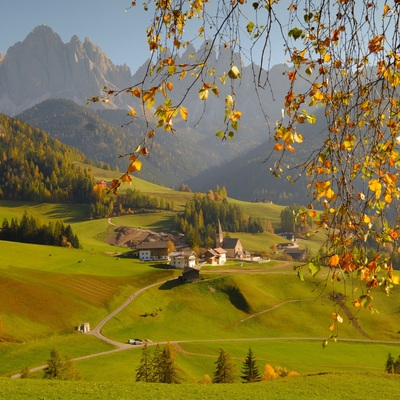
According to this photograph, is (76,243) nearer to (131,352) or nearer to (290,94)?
(131,352)

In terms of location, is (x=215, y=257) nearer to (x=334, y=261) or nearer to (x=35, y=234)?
A: (x=35, y=234)

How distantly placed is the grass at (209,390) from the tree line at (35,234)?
10457 centimetres

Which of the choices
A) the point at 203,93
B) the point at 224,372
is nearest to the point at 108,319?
the point at 224,372

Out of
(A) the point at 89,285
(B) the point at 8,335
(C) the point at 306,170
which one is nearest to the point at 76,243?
(A) the point at 89,285

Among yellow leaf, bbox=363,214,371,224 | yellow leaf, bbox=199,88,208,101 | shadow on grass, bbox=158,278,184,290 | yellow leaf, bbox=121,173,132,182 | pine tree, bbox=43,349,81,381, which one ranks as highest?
yellow leaf, bbox=199,88,208,101

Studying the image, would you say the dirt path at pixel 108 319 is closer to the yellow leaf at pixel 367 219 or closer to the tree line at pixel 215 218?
the yellow leaf at pixel 367 219

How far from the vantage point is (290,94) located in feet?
15.7

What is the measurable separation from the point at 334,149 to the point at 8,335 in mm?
63490

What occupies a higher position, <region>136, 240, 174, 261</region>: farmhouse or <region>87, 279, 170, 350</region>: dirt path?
<region>136, 240, 174, 261</region>: farmhouse

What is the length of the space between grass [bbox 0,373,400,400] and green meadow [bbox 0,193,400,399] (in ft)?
0.27

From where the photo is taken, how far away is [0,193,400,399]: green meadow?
26781 mm

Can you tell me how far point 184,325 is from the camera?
249 feet

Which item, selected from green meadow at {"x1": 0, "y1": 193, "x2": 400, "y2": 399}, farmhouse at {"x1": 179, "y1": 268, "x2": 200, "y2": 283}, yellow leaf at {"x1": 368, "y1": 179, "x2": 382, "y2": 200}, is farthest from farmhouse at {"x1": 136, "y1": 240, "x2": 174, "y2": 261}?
yellow leaf at {"x1": 368, "y1": 179, "x2": 382, "y2": 200}

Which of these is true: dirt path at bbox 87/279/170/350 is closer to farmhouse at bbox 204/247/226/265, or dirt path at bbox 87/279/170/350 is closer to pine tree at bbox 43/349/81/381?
pine tree at bbox 43/349/81/381
